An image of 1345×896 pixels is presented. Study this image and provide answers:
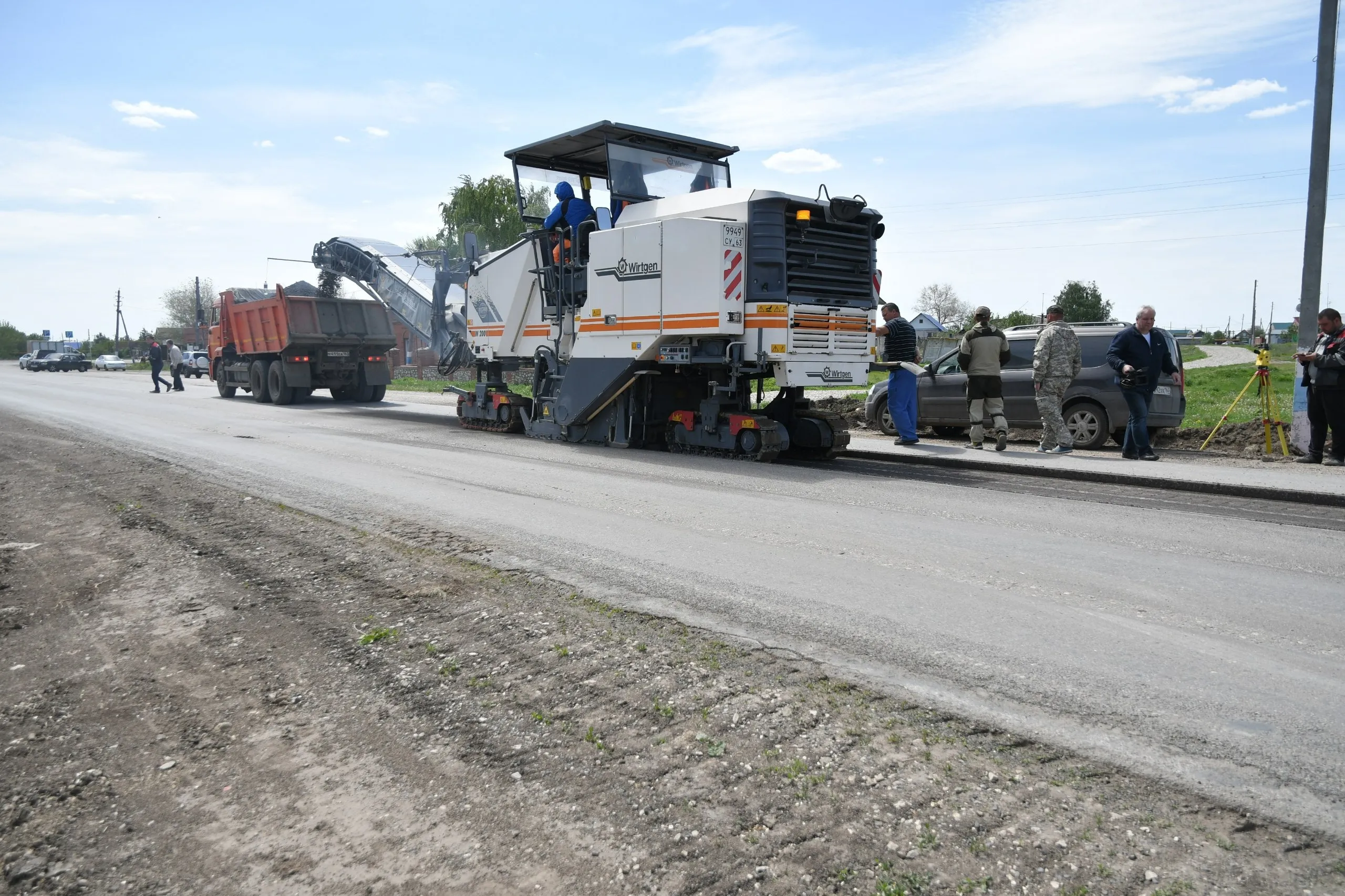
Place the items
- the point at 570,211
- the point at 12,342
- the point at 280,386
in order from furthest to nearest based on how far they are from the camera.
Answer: the point at 12,342
the point at 280,386
the point at 570,211

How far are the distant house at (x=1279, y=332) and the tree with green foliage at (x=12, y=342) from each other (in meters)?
129

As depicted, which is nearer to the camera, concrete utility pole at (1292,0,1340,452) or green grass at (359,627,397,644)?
green grass at (359,627,397,644)

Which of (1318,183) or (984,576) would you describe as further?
(1318,183)

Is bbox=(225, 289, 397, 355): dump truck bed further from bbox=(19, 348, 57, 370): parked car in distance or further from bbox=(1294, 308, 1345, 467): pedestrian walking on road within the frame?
bbox=(19, 348, 57, 370): parked car in distance

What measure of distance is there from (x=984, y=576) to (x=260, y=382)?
895 inches

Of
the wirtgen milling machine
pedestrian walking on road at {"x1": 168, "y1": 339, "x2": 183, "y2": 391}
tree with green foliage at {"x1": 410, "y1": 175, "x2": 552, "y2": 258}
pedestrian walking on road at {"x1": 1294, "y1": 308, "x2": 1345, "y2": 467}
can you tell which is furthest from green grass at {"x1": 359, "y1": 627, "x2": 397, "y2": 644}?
tree with green foliage at {"x1": 410, "y1": 175, "x2": 552, "y2": 258}

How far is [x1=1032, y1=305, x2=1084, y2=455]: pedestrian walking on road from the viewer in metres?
11.8

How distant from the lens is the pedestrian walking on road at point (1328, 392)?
10258 millimetres

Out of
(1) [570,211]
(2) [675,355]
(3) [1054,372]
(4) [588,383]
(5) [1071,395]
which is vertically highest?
(1) [570,211]

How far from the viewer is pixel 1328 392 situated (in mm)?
10375

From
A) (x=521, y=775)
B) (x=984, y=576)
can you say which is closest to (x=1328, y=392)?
(x=984, y=576)

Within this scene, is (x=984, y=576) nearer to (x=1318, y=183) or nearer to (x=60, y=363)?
(x=1318, y=183)

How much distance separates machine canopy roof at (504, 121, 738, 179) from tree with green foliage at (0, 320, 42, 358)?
4299 inches

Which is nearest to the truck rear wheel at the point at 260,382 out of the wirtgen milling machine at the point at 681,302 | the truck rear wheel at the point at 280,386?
the truck rear wheel at the point at 280,386
